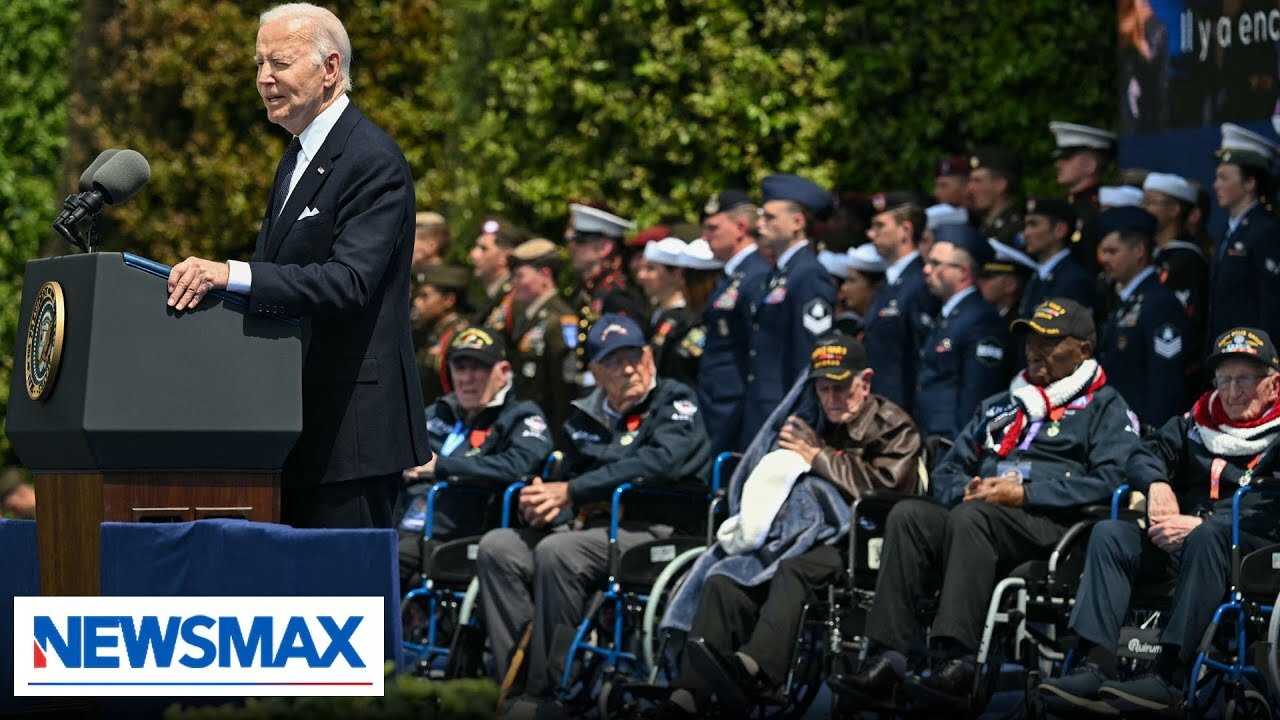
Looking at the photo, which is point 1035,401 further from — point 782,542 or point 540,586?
point 540,586

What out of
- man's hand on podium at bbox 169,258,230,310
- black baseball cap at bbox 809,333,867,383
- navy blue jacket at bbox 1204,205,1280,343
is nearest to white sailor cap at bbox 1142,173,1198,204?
navy blue jacket at bbox 1204,205,1280,343

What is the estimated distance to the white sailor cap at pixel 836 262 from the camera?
9992mm

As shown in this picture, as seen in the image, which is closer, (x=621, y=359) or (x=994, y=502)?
(x=994, y=502)

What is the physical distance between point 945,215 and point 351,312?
17.9 ft

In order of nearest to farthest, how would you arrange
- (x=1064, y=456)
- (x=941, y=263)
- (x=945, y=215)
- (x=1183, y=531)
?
1. (x=1183, y=531)
2. (x=1064, y=456)
3. (x=941, y=263)
4. (x=945, y=215)

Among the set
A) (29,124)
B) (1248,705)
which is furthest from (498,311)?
(29,124)

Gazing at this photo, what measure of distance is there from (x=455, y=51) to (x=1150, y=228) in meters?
6.97

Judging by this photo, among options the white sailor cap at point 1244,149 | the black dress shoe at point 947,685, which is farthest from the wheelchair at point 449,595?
the white sailor cap at point 1244,149

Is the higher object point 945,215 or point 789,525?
point 945,215

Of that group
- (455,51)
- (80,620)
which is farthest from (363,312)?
(455,51)

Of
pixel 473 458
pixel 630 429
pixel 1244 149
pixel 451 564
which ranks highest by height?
pixel 1244 149

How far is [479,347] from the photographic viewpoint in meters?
8.47

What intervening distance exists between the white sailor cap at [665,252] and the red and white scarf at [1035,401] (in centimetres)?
290

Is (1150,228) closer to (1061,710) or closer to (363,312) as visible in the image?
(1061,710)
